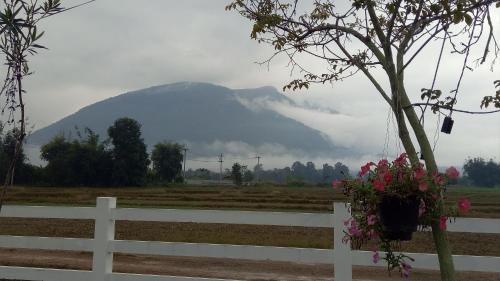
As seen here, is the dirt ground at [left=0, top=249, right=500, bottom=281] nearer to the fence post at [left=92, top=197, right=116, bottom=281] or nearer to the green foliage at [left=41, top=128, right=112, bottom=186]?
the fence post at [left=92, top=197, right=116, bottom=281]

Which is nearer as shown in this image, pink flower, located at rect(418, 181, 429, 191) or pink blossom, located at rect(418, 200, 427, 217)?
pink flower, located at rect(418, 181, 429, 191)

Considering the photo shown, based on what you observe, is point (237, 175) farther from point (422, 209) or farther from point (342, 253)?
point (422, 209)

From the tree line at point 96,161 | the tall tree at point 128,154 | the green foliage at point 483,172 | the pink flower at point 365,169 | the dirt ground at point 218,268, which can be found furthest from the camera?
the green foliage at point 483,172

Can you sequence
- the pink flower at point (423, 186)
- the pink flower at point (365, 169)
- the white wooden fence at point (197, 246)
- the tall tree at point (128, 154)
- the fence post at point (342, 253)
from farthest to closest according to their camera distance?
the tall tree at point (128, 154) → the fence post at point (342, 253) → the white wooden fence at point (197, 246) → the pink flower at point (365, 169) → the pink flower at point (423, 186)

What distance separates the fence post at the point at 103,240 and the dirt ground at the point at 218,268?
2990 mm

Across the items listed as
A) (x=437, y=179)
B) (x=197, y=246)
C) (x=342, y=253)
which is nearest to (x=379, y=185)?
(x=437, y=179)

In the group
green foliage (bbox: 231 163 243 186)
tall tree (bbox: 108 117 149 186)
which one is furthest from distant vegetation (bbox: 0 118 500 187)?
green foliage (bbox: 231 163 243 186)

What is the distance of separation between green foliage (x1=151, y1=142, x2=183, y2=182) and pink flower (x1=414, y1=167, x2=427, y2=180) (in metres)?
84.3

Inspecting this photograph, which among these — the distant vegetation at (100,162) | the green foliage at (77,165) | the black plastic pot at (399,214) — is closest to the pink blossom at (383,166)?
the black plastic pot at (399,214)

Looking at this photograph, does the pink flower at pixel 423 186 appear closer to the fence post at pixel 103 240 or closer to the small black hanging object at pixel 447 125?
the small black hanging object at pixel 447 125

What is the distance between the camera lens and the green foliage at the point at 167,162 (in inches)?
3423

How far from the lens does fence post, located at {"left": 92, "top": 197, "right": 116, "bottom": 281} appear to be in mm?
5348

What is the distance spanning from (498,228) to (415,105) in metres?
2.10

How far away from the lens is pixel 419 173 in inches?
110
